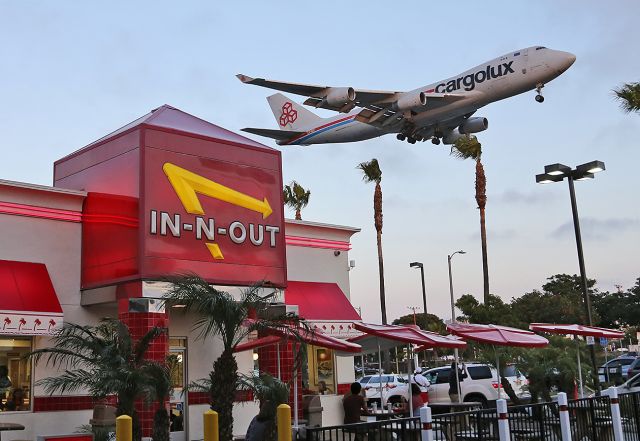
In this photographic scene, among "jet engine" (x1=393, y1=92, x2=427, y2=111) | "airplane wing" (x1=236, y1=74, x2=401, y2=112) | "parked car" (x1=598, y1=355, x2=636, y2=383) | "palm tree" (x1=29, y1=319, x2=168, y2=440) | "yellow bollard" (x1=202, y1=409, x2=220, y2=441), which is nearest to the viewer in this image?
"yellow bollard" (x1=202, y1=409, x2=220, y2=441)

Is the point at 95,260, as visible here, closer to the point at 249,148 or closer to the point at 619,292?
the point at 249,148

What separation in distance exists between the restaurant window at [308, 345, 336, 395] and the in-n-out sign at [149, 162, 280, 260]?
5.32 meters

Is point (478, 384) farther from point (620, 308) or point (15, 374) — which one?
point (620, 308)

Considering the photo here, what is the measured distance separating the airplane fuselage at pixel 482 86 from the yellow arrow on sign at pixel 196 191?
25.3 feet

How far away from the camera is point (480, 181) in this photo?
174 feet

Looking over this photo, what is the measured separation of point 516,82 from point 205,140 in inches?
407

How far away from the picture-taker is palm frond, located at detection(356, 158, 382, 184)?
58094 mm

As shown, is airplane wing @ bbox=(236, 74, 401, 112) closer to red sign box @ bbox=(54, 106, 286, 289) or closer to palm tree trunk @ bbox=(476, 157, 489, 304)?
red sign box @ bbox=(54, 106, 286, 289)

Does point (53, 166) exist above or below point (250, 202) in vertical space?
above

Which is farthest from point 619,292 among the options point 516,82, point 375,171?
point 516,82

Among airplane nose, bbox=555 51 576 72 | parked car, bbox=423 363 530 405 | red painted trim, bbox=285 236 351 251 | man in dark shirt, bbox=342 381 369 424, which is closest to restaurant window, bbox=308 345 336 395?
red painted trim, bbox=285 236 351 251

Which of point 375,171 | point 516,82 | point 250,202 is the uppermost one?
point 375,171

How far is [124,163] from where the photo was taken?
18.1 m

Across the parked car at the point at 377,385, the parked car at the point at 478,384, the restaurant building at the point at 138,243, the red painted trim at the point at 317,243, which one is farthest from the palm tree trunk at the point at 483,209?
the restaurant building at the point at 138,243
